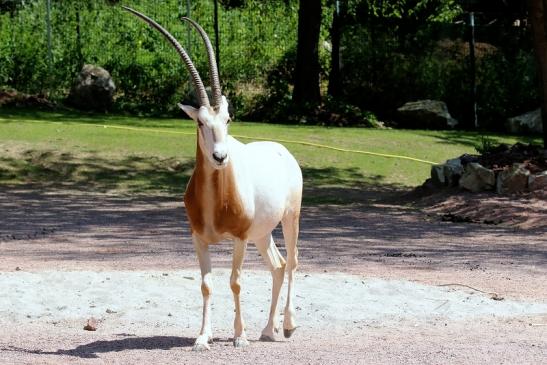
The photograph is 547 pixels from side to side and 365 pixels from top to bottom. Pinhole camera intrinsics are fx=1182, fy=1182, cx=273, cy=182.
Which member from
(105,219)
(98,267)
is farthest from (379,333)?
(105,219)

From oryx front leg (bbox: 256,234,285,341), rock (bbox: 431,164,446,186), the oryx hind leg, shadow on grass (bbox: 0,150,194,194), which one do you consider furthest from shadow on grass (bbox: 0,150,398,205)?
oryx front leg (bbox: 256,234,285,341)

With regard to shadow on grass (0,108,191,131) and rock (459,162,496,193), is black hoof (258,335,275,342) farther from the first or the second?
shadow on grass (0,108,191,131)

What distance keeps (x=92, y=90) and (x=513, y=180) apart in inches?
452

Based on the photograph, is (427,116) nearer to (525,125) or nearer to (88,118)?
(525,125)

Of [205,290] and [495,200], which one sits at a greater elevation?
[205,290]

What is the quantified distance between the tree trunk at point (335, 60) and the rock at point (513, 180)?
10.7 metres

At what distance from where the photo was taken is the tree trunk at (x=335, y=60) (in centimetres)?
2644

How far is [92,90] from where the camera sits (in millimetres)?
24891

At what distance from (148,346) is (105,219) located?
23.9ft

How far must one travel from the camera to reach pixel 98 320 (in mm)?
8281

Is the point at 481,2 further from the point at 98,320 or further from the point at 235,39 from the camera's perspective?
the point at 98,320

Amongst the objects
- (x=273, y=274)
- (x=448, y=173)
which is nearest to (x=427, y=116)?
(x=448, y=173)

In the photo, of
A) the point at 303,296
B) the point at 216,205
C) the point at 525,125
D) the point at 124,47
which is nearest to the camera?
the point at 216,205

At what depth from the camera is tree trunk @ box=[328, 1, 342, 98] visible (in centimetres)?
2644
